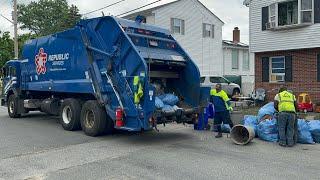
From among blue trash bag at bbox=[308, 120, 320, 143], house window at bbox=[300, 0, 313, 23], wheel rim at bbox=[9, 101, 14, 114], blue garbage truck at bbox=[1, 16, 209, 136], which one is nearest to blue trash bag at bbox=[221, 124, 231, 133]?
blue garbage truck at bbox=[1, 16, 209, 136]

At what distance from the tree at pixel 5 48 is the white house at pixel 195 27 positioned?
14441 mm

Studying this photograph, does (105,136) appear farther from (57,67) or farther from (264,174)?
(264,174)

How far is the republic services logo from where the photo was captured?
46.4ft

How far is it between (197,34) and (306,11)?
51.1 ft

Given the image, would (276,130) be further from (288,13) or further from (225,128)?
(288,13)

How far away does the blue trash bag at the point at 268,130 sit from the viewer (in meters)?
10.7

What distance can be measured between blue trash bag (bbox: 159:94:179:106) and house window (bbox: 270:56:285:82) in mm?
11359

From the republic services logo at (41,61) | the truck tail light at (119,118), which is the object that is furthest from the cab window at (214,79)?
the truck tail light at (119,118)

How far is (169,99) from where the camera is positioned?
1106 cm

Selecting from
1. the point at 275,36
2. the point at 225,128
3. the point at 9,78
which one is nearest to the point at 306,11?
the point at 275,36

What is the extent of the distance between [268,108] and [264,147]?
7.22 feet

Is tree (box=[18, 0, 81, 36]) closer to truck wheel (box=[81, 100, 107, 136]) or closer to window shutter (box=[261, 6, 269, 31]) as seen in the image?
window shutter (box=[261, 6, 269, 31])

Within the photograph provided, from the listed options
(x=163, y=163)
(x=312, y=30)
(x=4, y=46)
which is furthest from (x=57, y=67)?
(x=4, y=46)

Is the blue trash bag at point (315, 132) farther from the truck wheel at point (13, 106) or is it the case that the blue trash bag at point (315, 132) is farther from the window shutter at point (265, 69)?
the truck wheel at point (13, 106)
